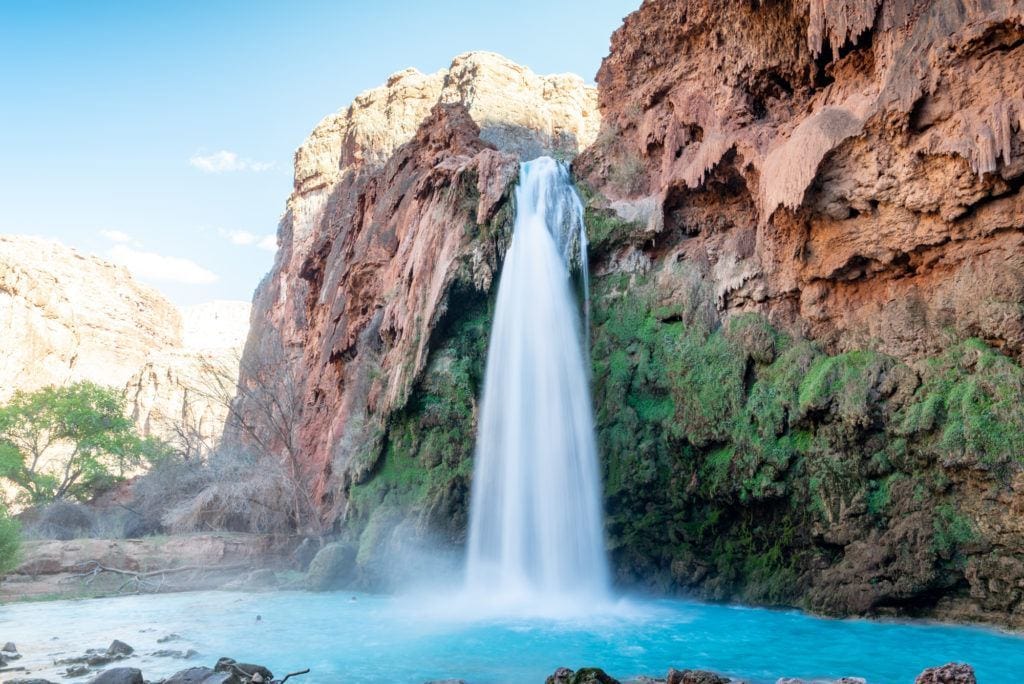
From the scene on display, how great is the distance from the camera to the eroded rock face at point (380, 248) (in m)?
17.4

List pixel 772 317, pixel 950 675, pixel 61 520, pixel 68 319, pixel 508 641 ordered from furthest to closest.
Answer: pixel 68 319
pixel 61 520
pixel 772 317
pixel 508 641
pixel 950 675

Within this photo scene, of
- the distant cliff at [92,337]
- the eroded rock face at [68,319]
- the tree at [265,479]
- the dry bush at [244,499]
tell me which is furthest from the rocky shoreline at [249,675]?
the eroded rock face at [68,319]

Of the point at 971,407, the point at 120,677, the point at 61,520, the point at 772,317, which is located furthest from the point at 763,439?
the point at 61,520

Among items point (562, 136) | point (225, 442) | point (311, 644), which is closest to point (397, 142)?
point (562, 136)

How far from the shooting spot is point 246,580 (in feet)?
56.4

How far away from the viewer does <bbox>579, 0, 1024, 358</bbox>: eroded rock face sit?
10.9 metres

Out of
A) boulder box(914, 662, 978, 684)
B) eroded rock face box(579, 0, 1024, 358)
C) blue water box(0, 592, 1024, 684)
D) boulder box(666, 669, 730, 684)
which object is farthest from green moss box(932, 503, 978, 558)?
boulder box(666, 669, 730, 684)

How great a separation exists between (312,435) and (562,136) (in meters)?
25.0

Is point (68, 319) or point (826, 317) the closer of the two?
point (826, 317)

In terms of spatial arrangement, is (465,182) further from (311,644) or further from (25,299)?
(25,299)

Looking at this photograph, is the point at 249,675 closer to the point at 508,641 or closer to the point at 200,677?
the point at 200,677

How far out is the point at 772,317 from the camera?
14.3 m

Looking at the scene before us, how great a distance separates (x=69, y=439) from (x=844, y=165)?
34.5 meters

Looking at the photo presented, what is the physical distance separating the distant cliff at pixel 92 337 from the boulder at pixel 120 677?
106ft
